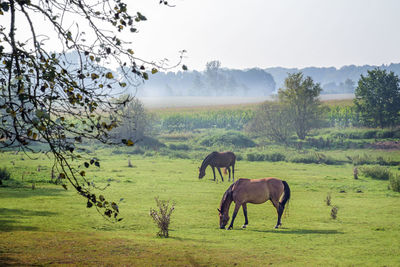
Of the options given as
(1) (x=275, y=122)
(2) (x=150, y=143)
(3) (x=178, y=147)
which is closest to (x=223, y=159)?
(3) (x=178, y=147)

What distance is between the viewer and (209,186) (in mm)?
27594

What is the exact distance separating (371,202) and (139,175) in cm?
1619

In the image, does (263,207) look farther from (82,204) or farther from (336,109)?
(336,109)

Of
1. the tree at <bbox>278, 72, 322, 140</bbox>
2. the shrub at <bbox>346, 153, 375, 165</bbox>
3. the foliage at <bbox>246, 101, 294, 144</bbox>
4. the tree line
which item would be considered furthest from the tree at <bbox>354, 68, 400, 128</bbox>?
the shrub at <bbox>346, 153, 375, 165</bbox>

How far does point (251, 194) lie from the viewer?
15.8m

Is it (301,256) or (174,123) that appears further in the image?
(174,123)

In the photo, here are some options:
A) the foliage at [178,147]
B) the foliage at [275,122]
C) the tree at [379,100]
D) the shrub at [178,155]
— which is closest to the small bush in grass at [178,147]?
the foliage at [178,147]

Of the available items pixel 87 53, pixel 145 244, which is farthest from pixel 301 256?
pixel 87 53

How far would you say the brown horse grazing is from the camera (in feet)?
51.3

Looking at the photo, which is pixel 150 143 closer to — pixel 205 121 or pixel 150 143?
pixel 150 143

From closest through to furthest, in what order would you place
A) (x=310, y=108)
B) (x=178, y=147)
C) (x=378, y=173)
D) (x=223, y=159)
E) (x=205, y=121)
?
(x=223, y=159), (x=378, y=173), (x=178, y=147), (x=310, y=108), (x=205, y=121)

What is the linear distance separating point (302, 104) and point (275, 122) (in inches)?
184

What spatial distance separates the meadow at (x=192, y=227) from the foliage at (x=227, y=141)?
27845 millimetres

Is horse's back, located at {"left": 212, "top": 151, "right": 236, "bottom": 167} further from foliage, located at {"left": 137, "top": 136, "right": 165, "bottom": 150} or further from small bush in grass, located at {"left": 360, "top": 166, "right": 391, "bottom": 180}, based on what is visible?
foliage, located at {"left": 137, "top": 136, "right": 165, "bottom": 150}
